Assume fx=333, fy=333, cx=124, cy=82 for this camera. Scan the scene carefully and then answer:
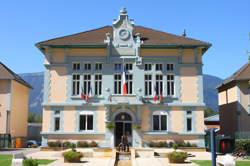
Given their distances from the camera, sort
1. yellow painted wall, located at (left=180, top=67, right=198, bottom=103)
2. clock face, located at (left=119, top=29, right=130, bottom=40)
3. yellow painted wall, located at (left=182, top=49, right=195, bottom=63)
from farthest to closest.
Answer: clock face, located at (left=119, top=29, right=130, bottom=40) < yellow painted wall, located at (left=182, top=49, right=195, bottom=63) < yellow painted wall, located at (left=180, top=67, right=198, bottom=103)

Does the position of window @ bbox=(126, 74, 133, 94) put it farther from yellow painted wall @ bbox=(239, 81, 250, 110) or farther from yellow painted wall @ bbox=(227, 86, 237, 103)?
yellow painted wall @ bbox=(239, 81, 250, 110)

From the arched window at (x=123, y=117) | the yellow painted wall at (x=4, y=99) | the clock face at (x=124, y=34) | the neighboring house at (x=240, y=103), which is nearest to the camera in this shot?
the arched window at (x=123, y=117)

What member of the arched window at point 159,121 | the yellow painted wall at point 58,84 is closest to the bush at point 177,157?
the arched window at point 159,121

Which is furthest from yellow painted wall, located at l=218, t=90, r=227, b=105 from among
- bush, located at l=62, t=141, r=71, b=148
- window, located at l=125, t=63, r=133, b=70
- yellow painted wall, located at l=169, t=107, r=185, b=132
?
bush, located at l=62, t=141, r=71, b=148

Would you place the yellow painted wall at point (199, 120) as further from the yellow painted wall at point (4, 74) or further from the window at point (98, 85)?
the yellow painted wall at point (4, 74)

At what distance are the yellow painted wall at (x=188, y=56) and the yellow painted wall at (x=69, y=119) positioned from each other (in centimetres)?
1154

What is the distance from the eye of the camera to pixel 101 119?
30969mm

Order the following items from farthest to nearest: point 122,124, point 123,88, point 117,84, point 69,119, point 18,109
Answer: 1. point 18,109
2. point 117,84
3. point 69,119
4. point 122,124
5. point 123,88

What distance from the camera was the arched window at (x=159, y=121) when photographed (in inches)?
1222

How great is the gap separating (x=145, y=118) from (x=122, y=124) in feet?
7.25

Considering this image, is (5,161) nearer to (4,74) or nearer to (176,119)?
(176,119)

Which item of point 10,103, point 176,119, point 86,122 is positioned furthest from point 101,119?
point 10,103

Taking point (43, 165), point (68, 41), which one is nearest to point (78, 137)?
point (68, 41)

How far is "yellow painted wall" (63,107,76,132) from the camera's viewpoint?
101 ft
